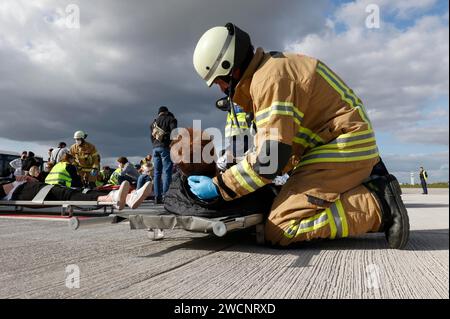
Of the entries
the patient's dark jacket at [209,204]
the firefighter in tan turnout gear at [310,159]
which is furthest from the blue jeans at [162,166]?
the firefighter in tan turnout gear at [310,159]

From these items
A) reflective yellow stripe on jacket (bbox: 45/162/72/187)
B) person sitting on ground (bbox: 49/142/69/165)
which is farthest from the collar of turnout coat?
person sitting on ground (bbox: 49/142/69/165)

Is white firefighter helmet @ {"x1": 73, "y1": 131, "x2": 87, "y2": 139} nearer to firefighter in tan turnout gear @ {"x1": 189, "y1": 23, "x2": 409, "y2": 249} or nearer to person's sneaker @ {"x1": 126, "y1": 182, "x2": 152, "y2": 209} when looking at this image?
person's sneaker @ {"x1": 126, "y1": 182, "x2": 152, "y2": 209}

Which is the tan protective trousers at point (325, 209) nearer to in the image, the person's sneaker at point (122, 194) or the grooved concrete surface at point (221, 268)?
the grooved concrete surface at point (221, 268)

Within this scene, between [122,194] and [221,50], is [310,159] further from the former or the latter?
[122,194]

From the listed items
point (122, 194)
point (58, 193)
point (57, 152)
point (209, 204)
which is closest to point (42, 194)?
point (58, 193)

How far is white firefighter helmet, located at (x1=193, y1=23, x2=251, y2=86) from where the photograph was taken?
2.42 metres

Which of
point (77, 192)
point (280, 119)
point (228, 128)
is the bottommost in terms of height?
point (77, 192)

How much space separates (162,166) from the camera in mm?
6699

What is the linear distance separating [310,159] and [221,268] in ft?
3.30
